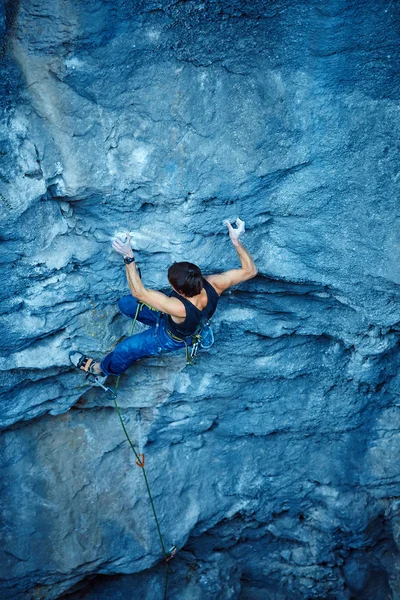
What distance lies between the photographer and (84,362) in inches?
183

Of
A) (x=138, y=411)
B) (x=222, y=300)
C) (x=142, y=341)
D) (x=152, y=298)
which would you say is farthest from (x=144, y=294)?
(x=138, y=411)

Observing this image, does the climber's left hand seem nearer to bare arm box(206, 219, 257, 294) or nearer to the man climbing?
the man climbing

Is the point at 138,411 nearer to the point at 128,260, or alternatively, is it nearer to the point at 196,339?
the point at 196,339

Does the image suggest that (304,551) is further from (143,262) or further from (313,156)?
(313,156)

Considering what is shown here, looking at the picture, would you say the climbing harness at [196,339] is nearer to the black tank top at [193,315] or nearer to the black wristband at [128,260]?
the black tank top at [193,315]

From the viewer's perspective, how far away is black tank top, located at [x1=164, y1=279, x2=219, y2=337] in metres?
3.95

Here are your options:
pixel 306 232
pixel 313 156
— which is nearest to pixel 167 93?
pixel 313 156

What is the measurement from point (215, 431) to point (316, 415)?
1.05 metres

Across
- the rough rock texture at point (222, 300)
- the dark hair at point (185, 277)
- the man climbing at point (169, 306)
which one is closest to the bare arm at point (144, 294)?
the man climbing at point (169, 306)

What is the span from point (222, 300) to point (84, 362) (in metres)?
1.25

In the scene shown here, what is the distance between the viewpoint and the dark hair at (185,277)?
3.81 m

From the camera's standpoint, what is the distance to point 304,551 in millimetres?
6633

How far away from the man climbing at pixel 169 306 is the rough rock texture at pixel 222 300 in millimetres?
215

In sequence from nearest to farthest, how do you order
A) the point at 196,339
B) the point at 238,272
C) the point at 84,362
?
the point at 238,272, the point at 196,339, the point at 84,362
